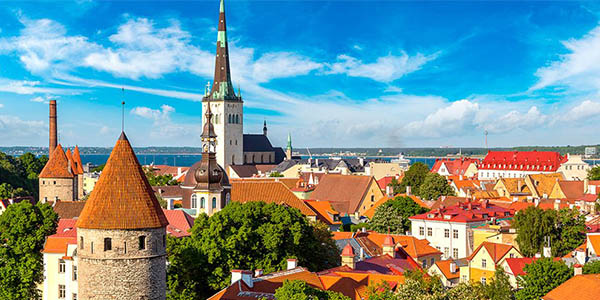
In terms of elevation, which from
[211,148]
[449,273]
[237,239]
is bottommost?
[449,273]

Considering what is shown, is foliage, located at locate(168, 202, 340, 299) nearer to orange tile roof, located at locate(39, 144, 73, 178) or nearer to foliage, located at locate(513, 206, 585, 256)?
foliage, located at locate(513, 206, 585, 256)

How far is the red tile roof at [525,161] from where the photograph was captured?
5600 inches

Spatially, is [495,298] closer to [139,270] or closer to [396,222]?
[139,270]

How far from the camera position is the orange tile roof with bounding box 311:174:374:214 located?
82.1 meters

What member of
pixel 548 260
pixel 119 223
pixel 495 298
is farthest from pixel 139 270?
pixel 548 260

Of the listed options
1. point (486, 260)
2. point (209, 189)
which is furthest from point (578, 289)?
point (209, 189)

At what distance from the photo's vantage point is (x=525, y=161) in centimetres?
14762

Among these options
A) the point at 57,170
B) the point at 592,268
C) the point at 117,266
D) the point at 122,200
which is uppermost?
the point at 122,200

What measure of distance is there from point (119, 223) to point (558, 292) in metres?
20.9

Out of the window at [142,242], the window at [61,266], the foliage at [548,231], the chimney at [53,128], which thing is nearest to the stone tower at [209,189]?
the window at [61,266]

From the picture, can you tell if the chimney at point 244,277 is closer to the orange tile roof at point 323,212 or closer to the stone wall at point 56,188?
the orange tile roof at point 323,212

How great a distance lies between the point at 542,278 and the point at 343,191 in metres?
49.5

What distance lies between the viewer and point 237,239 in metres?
37.6

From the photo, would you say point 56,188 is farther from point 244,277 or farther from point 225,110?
point 225,110
